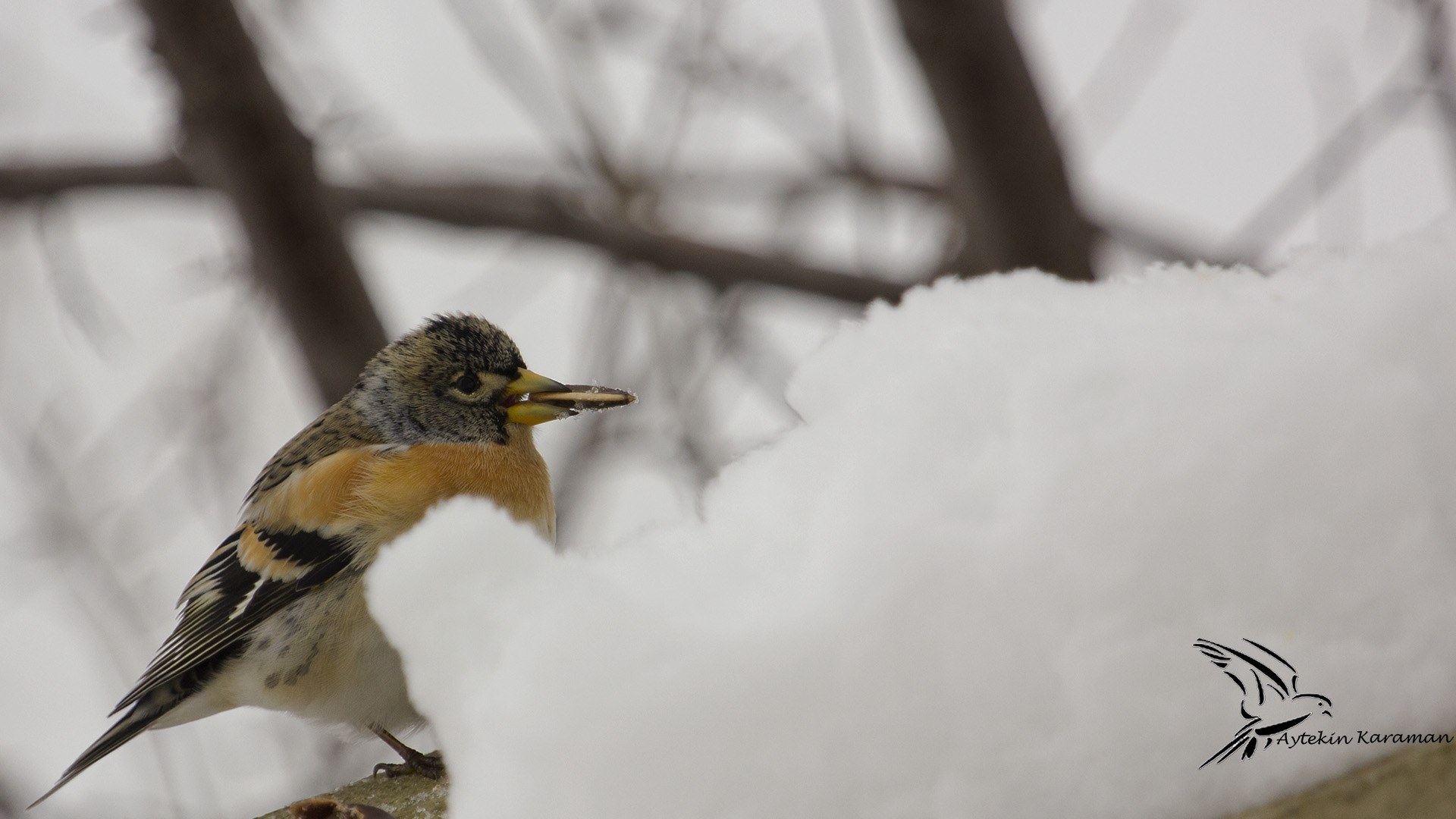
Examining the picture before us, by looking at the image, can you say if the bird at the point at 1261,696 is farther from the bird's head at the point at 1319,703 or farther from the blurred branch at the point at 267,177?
the blurred branch at the point at 267,177

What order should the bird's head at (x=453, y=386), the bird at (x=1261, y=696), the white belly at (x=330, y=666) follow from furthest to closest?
Result: the bird's head at (x=453, y=386) < the white belly at (x=330, y=666) < the bird at (x=1261, y=696)

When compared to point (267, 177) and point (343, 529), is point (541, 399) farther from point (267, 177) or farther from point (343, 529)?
point (267, 177)

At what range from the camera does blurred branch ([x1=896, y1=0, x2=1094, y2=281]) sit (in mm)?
2834

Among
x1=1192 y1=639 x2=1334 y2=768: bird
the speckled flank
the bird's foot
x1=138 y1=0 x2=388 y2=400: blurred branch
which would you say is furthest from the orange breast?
x1=1192 y1=639 x2=1334 y2=768: bird

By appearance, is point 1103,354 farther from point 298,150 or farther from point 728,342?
point 728,342

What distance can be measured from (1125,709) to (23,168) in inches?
133

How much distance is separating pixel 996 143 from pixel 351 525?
1.88m

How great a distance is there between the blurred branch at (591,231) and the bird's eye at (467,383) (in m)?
0.95

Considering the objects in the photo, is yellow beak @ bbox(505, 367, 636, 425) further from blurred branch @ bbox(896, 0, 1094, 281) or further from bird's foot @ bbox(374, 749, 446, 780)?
blurred branch @ bbox(896, 0, 1094, 281)

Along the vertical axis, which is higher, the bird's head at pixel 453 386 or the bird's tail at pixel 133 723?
the bird's head at pixel 453 386

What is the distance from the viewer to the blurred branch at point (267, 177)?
105 inches

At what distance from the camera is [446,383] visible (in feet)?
8.52

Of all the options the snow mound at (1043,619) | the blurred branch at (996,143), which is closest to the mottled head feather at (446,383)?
the blurred branch at (996,143)

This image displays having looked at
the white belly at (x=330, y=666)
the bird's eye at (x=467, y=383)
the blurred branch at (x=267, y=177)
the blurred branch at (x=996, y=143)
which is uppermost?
the blurred branch at (x=267, y=177)
